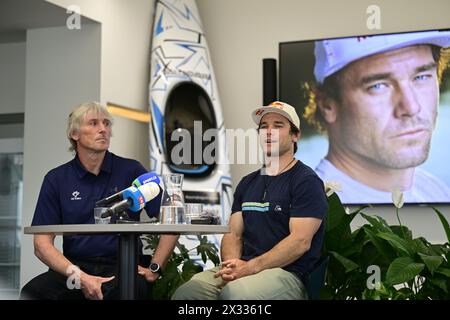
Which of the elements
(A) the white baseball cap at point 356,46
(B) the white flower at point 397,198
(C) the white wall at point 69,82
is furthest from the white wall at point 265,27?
(B) the white flower at point 397,198

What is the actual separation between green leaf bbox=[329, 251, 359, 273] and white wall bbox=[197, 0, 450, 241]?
2.46m

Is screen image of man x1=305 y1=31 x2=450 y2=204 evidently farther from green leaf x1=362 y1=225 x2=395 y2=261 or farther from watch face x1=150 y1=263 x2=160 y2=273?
watch face x1=150 y1=263 x2=160 y2=273

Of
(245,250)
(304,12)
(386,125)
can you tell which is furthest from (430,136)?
(245,250)

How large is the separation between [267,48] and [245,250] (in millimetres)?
3233

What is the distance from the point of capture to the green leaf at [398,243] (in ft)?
10.7

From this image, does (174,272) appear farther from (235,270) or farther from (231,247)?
(235,270)

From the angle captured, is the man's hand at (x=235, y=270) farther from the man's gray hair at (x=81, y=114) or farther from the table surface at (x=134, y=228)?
the man's gray hair at (x=81, y=114)

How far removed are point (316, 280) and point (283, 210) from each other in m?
0.30

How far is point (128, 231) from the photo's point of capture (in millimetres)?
2604

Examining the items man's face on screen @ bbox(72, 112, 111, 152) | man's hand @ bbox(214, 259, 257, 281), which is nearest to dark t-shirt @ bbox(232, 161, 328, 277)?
man's hand @ bbox(214, 259, 257, 281)

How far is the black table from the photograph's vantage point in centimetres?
258

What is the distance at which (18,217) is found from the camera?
20.0 feet

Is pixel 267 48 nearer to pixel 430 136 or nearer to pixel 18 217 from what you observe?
pixel 430 136

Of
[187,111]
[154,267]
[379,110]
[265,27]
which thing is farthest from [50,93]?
[154,267]
